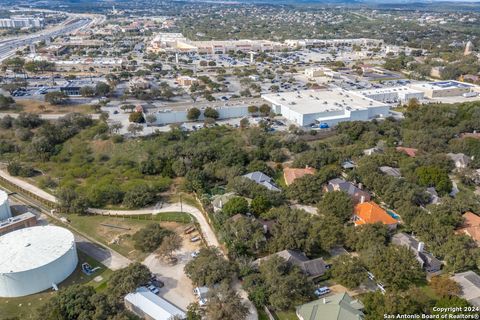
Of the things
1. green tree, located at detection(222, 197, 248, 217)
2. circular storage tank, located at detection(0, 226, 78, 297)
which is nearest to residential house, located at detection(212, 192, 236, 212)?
green tree, located at detection(222, 197, 248, 217)

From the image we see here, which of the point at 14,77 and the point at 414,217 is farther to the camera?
the point at 14,77

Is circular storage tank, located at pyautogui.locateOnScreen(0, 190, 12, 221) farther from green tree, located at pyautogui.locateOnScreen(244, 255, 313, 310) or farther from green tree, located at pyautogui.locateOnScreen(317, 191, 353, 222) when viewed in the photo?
green tree, located at pyautogui.locateOnScreen(317, 191, 353, 222)

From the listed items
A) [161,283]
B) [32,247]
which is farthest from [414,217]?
[32,247]

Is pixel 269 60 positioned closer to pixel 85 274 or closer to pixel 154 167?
pixel 154 167

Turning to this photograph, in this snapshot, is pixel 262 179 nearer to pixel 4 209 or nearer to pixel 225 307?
pixel 225 307

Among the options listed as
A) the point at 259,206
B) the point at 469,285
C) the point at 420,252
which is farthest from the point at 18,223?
the point at 469,285

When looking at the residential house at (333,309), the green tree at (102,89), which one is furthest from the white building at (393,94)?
the residential house at (333,309)
